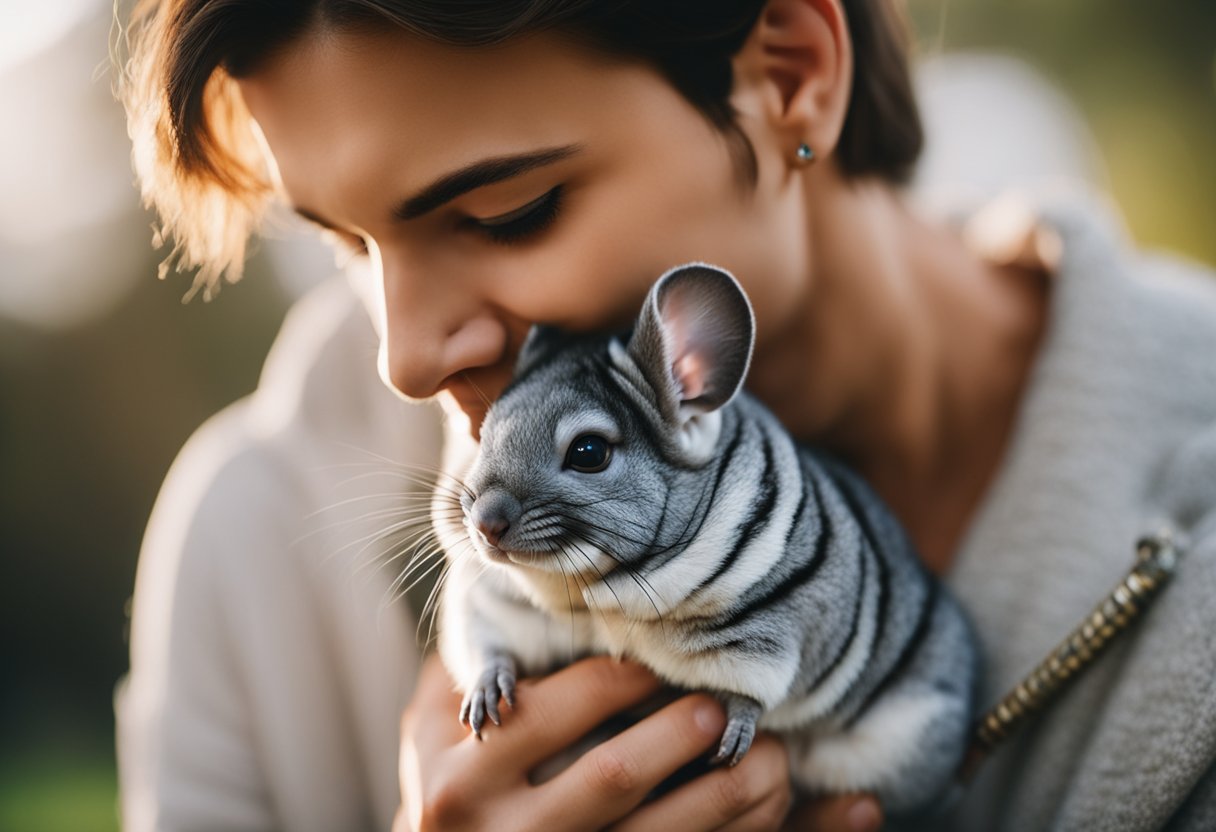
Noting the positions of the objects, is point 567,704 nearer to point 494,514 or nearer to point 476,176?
point 494,514

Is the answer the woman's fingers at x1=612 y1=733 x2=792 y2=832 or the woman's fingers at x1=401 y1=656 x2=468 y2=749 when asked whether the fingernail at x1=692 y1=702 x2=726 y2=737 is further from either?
the woman's fingers at x1=401 y1=656 x2=468 y2=749

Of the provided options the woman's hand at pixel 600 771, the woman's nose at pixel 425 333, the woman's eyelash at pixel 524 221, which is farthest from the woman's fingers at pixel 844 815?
the woman's eyelash at pixel 524 221

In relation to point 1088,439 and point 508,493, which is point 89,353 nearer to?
point 508,493

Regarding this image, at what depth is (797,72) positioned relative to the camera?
1.53m

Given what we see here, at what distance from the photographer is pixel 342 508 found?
2203mm

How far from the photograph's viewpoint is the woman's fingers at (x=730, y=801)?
1354mm

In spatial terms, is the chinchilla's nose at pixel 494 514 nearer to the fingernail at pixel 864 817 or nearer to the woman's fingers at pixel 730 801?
the woman's fingers at pixel 730 801

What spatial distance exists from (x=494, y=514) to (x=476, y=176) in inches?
17.9

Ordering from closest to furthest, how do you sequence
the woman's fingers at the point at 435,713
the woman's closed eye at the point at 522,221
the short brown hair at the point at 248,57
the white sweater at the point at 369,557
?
1. the short brown hair at the point at 248,57
2. the woman's closed eye at the point at 522,221
3. the woman's fingers at the point at 435,713
4. the white sweater at the point at 369,557

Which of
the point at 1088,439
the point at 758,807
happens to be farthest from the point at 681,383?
the point at 1088,439

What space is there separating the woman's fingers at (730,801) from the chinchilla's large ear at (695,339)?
54 centimetres

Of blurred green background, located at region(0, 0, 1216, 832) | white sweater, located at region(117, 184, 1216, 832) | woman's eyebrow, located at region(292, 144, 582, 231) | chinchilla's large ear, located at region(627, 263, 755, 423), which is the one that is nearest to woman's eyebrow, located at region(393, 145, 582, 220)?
woman's eyebrow, located at region(292, 144, 582, 231)

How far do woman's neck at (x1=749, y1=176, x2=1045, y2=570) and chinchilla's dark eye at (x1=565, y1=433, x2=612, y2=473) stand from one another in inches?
23.0

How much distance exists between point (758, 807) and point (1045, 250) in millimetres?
1579
